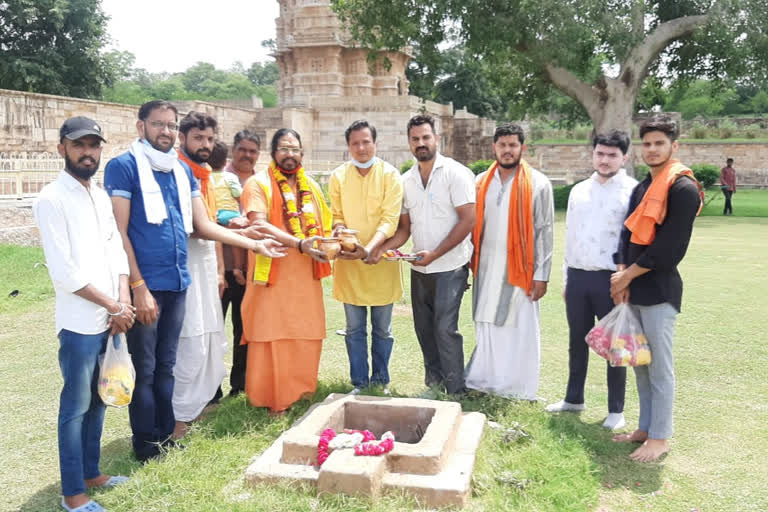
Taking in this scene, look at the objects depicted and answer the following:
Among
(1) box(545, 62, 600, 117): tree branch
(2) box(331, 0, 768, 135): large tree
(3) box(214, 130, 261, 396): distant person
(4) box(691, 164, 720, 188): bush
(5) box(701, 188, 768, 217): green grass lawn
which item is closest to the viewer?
(3) box(214, 130, 261, 396): distant person

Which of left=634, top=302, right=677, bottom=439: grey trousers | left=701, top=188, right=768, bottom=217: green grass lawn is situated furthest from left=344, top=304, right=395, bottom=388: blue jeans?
left=701, top=188, right=768, bottom=217: green grass lawn

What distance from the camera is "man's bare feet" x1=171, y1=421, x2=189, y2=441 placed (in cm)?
367

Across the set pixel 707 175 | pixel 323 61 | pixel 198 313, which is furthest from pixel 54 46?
pixel 707 175

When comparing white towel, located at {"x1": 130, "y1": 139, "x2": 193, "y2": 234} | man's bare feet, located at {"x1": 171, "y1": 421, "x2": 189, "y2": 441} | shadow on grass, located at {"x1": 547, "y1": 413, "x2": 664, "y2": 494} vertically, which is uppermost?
white towel, located at {"x1": 130, "y1": 139, "x2": 193, "y2": 234}

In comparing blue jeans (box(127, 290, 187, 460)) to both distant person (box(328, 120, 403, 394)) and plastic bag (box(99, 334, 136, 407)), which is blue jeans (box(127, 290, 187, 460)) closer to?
plastic bag (box(99, 334, 136, 407))

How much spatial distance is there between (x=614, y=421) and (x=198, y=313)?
8.22 ft

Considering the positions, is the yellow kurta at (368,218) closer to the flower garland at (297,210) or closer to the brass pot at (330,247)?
the flower garland at (297,210)

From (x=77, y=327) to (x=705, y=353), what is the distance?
4627mm

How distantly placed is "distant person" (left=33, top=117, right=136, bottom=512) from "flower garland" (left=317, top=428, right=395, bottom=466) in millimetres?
991

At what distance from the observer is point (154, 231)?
10.6 ft

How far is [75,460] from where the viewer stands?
2850mm

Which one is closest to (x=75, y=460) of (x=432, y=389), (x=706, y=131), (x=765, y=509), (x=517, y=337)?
(x=432, y=389)

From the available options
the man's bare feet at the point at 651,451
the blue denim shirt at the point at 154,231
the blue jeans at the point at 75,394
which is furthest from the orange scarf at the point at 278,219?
the man's bare feet at the point at 651,451

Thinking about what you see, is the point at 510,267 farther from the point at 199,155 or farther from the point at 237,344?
the point at 199,155
